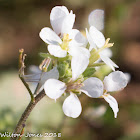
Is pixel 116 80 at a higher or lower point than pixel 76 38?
lower

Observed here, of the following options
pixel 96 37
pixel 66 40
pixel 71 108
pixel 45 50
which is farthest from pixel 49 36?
pixel 45 50

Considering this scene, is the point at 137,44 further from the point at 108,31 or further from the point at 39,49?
the point at 39,49

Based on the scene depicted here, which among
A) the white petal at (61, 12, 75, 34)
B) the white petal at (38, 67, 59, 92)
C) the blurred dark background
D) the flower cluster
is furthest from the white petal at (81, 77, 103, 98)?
the blurred dark background

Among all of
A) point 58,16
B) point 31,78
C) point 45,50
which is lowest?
point 45,50

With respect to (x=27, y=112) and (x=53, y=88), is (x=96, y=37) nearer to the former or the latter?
(x=53, y=88)

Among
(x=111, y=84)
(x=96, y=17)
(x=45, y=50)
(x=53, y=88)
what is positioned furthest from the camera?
(x=45, y=50)

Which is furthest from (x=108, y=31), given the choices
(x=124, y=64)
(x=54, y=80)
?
(x=54, y=80)
